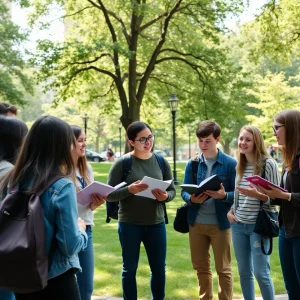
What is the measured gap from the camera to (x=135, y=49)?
74.8ft

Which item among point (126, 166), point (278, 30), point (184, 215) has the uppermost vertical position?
point (278, 30)

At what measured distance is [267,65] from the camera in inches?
1805

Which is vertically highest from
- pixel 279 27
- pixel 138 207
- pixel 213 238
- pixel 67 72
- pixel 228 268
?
pixel 279 27

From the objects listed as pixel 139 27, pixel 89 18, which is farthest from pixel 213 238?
pixel 89 18

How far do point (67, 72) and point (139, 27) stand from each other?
439 centimetres

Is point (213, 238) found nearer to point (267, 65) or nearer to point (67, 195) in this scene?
point (67, 195)

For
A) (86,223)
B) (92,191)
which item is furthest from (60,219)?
(86,223)

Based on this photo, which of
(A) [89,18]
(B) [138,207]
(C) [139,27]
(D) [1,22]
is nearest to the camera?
(B) [138,207]

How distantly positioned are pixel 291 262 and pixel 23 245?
101 inches

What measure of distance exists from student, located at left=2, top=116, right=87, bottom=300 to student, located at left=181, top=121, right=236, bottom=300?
2124 millimetres

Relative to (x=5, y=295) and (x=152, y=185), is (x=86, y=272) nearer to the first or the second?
(x=5, y=295)

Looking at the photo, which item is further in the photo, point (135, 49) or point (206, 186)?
point (135, 49)

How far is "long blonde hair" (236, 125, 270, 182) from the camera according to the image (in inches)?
182

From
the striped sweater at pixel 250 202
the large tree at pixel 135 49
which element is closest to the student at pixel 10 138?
the striped sweater at pixel 250 202
